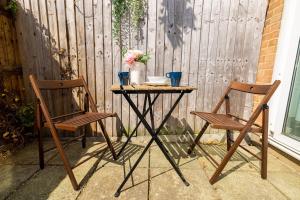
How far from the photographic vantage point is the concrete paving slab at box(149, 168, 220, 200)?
1441mm

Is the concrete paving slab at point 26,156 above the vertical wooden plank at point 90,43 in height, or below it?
below

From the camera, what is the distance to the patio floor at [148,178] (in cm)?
146

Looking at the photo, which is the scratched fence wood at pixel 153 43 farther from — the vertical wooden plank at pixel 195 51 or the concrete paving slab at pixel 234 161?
the concrete paving slab at pixel 234 161

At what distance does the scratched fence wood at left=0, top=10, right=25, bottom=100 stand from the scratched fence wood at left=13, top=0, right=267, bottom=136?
0.08 metres

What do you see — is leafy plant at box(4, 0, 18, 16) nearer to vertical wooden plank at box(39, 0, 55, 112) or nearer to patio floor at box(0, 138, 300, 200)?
vertical wooden plank at box(39, 0, 55, 112)

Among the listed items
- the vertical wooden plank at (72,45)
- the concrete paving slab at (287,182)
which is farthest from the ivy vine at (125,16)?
the concrete paving slab at (287,182)

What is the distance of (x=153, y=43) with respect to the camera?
7.66 feet

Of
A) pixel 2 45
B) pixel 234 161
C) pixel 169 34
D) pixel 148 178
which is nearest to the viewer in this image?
pixel 148 178

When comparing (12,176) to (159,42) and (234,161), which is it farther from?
(234,161)

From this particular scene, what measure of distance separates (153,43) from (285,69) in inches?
63.4

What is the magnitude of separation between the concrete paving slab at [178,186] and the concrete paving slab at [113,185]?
0.09 m

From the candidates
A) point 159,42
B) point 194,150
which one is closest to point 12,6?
point 159,42

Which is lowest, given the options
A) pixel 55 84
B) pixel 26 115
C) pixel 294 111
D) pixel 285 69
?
pixel 26 115

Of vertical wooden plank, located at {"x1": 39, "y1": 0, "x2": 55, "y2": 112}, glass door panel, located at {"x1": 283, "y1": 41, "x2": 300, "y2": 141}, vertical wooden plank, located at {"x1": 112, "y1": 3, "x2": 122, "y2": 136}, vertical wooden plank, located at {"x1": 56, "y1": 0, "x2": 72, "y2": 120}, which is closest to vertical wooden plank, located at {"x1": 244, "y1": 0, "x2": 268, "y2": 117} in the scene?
glass door panel, located at {"x1": 283, "y1": 41, "x2": 300, "y2": 141}
